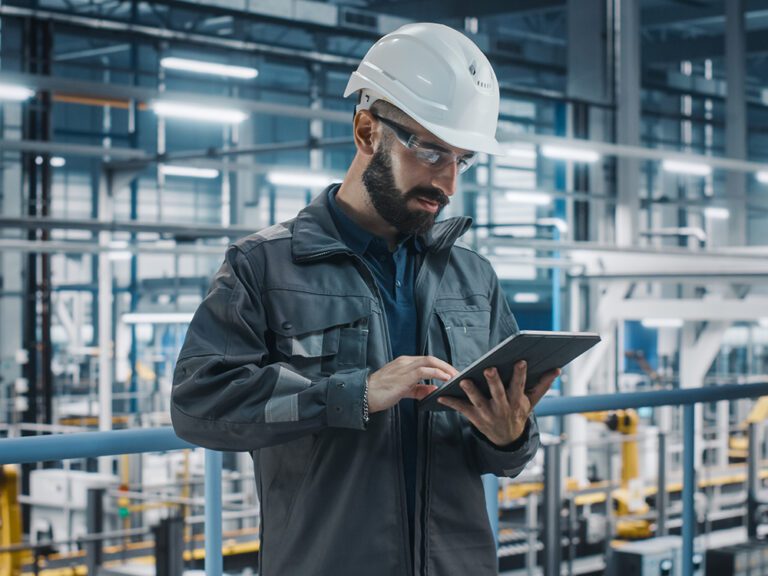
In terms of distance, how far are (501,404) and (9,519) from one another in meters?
6.74

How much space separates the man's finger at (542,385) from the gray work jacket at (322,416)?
0.09m

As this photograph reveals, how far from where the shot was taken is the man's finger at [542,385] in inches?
60.6

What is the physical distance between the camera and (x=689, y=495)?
117 inches

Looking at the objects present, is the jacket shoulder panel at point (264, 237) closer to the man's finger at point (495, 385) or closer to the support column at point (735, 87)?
the man's finger at point (495, 385)

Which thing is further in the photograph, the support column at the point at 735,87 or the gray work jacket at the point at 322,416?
the support column at the point at 735,87

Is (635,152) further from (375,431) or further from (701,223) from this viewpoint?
(701,223)

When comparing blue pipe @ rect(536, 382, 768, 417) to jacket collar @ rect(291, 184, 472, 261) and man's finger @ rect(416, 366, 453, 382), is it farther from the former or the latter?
man's finger @ rect(416, 366, 453, 382)

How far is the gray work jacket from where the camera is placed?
1.44 metres

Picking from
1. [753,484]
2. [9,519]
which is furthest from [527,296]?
[9,519]

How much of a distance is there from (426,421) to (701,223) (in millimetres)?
25422

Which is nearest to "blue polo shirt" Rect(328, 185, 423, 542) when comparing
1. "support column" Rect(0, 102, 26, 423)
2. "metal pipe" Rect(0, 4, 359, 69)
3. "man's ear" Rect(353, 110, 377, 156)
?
"man's ear" Rect(353, 110, 377, 156)

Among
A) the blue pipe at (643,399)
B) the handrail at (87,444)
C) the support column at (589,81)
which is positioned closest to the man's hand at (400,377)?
the handrail at (87,444)

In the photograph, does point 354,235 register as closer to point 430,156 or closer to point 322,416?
point 430,156

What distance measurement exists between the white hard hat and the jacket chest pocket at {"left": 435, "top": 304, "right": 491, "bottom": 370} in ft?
0.81
